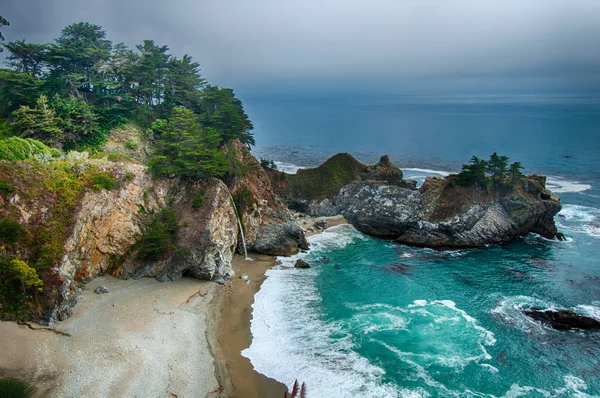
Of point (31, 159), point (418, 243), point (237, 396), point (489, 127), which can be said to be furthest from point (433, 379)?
point (489, 127)

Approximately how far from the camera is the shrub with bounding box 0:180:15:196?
2378 centimetres

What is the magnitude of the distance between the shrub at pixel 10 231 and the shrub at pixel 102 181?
5.68m

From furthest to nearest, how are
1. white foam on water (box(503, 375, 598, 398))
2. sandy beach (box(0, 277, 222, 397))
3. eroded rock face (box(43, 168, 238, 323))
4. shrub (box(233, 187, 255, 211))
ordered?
shrub (box(233, 187, 255, 211)) < eroded rock face (box(43, 168, 238, 323)) < white foam on water (box(503, 375, 598, 398)) < sandy beach (box(0, 277, 222, 397))

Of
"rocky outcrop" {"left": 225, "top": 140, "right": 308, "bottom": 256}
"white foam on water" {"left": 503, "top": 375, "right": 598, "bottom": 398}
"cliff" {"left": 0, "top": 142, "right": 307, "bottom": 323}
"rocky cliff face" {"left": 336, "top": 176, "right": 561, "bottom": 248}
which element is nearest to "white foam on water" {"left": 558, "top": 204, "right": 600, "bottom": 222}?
"rocky cliff face" {"left": 336, "top": 176, "right": 561, "bottom": 248}

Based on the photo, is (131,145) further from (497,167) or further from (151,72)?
(497,167)

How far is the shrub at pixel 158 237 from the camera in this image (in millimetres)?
28812

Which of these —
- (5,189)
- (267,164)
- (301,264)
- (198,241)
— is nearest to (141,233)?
(198,241)

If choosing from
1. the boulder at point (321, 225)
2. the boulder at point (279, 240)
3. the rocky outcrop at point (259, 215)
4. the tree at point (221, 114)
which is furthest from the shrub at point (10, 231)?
the boulder at point (321, 225)

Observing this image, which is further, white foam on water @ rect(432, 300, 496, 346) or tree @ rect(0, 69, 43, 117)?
tree @ rect(0, 69, 43, 117)

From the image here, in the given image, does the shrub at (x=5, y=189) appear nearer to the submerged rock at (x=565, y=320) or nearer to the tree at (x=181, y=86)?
the tree at (x=181, y=86)

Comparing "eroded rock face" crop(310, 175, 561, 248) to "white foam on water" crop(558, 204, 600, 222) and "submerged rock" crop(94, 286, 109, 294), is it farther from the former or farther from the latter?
"submerged rock" crop(94, 286, 109, 294)

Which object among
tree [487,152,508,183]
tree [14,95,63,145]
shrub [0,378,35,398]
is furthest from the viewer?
tree [487,152,508,183]

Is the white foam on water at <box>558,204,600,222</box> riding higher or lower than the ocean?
higher

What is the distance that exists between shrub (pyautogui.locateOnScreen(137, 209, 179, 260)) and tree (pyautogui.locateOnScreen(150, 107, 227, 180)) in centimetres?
437
